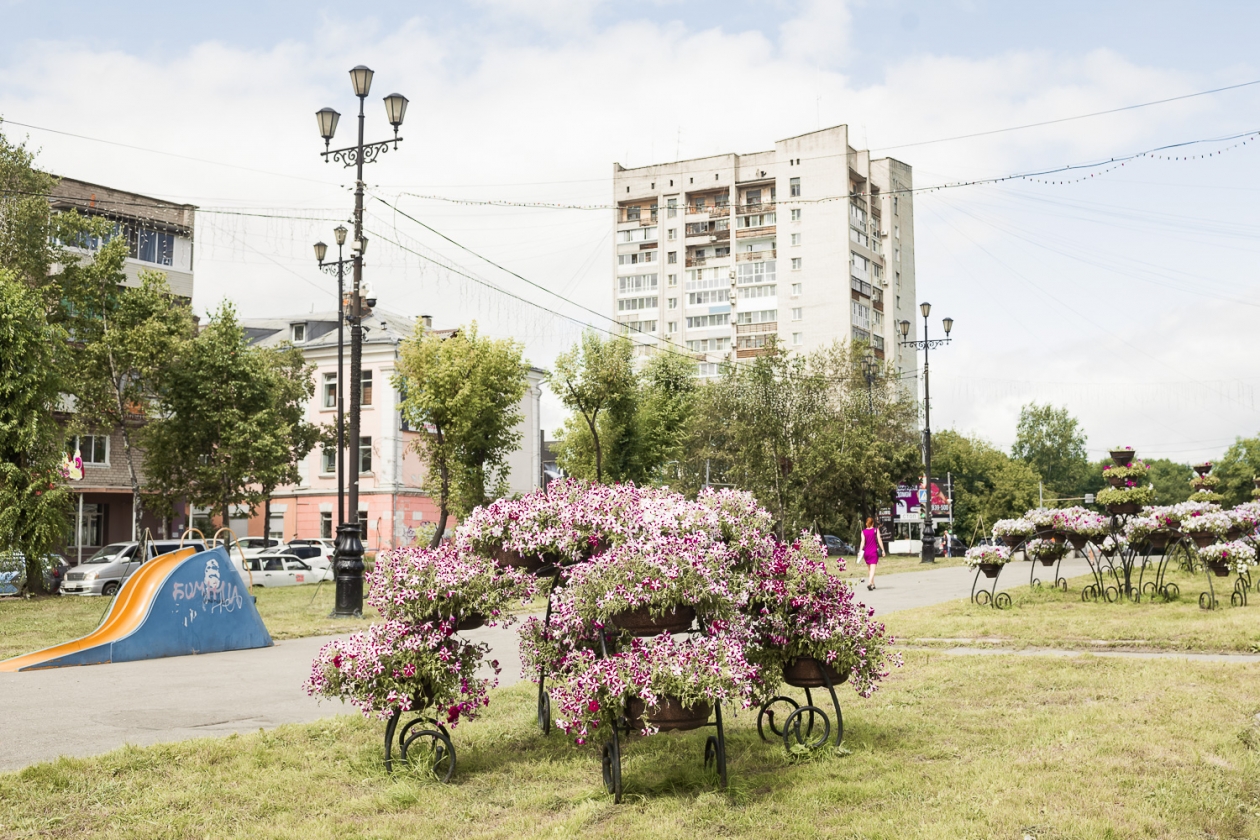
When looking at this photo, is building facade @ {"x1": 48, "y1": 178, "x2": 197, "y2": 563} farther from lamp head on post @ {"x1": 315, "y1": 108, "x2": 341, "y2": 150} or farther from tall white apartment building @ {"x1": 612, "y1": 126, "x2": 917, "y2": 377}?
tall white apartment building @ {"x1": 612, "y1": 126, "x2": 917, "y2": 377}

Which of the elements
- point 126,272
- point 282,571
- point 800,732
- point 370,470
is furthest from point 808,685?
point 370,470

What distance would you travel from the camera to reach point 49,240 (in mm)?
31703

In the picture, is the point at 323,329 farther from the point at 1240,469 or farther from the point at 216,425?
the point at 1240,469

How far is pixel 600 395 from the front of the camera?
137ft

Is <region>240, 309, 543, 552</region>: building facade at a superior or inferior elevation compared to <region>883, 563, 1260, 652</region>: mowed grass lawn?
superior

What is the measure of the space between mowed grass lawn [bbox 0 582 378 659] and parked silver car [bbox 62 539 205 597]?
2.60 metres

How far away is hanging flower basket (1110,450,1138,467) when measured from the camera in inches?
730

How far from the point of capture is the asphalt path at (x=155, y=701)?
7.54 metres

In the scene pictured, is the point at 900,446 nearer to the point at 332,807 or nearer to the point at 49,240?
the point at 49,240

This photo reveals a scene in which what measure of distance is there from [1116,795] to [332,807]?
13.6 ft

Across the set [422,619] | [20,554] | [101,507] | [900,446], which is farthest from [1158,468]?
[422,619]

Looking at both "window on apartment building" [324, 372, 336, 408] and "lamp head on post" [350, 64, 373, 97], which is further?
"window on apartment building" [324, 372, 336, 408]

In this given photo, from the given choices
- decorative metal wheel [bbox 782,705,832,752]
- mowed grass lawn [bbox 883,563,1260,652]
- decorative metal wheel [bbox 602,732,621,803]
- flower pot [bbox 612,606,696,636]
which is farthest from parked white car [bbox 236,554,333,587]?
flower pot [bbox 612,606,696,636]

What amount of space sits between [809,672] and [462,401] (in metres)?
31.9
